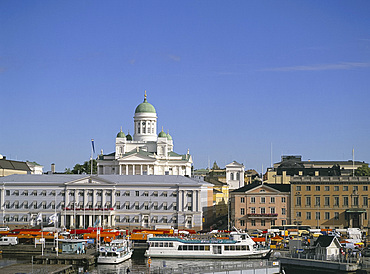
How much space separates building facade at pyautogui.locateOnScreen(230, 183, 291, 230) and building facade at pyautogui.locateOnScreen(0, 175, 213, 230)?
6758 mm

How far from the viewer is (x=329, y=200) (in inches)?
4951

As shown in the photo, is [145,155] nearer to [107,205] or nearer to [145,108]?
[145,108]

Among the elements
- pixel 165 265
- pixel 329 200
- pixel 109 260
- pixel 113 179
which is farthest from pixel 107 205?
pixel 165 265

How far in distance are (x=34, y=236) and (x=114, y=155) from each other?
82.4m

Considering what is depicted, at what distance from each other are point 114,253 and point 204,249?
1204cm

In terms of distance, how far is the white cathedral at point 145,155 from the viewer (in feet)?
585

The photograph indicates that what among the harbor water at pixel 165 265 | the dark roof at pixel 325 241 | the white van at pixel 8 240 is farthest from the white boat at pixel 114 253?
the dark roof at pixel 325 241

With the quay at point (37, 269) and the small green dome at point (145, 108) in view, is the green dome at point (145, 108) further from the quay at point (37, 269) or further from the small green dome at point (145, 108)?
the quay at point (37, 269)

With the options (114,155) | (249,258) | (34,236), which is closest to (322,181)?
(249,258)

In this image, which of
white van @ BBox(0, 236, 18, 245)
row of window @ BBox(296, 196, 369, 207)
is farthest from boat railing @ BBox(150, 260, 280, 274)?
row of window @ BBox(296, 196, 369, 207)

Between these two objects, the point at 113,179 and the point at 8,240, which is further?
the point at 113,179

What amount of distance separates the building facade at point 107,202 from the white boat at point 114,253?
113ft

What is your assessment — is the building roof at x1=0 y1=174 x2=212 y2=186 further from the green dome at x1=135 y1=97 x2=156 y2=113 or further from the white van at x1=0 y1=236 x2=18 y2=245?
the green dome at x1=135 y1=97 x2=156 y2=113

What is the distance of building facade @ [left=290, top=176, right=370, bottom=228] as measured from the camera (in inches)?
4938
